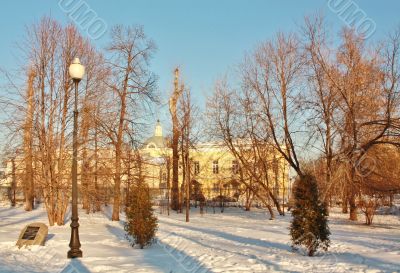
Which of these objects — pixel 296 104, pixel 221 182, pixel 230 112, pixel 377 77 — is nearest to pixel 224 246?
pixel 377 77

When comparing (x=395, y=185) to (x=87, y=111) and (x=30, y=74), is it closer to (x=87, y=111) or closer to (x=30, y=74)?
(x=87, y=111)

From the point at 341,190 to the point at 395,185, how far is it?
428 centimetres

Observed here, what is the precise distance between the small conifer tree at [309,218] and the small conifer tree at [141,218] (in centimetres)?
410

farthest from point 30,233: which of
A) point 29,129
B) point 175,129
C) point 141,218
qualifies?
point 175,129

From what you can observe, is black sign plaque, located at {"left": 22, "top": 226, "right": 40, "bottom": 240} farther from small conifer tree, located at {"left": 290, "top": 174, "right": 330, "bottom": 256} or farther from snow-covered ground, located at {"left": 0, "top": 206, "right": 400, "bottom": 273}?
small conifer tree, located at {"left": 290, "top": 174, "right": 330, "bottom": 256}

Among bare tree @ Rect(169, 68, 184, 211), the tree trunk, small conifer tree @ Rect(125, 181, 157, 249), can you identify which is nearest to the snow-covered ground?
small conifer tree @ Rect(125, 181, 157, 249)

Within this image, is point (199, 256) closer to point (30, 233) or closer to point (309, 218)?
point (309, 218)

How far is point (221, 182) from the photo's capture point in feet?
145

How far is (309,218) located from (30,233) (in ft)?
25.8

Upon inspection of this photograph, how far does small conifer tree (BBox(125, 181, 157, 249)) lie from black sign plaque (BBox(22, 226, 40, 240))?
2625 mm

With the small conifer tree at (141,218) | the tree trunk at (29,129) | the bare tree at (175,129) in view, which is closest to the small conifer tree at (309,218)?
the small conifer tree at (141,218)

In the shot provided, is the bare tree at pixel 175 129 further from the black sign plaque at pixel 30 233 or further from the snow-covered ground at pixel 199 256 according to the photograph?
the black sign plaque at pixel 30 233

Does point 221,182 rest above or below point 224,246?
above

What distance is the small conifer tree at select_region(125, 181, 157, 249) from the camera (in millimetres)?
12609
